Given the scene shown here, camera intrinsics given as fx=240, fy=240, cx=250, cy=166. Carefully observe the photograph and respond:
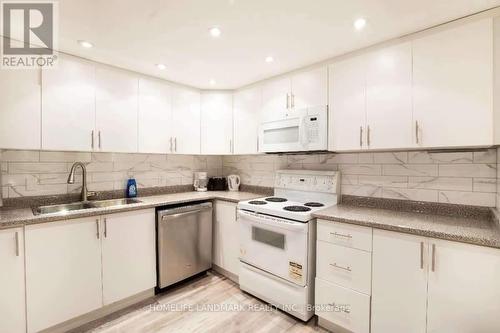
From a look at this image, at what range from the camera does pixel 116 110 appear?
229cm

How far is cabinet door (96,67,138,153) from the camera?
219cm

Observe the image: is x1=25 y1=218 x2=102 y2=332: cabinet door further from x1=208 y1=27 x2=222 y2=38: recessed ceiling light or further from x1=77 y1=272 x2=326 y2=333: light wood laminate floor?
x1=208 y1=27 x2=222 y2=38: recessed ceiling light

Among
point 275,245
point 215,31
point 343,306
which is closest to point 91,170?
point 215,31

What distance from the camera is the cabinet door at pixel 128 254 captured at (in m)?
1.98

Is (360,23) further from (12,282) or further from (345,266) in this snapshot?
(12,282)

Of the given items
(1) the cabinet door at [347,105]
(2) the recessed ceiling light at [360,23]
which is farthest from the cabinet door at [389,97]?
(2) the recessed ceiling light at [360,23]

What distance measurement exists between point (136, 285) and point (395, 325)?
2.04 metres

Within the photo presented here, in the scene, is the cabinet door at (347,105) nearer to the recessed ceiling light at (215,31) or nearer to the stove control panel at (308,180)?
the stove control panel at (308,180)

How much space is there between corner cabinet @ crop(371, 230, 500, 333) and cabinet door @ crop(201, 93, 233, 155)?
1.98m

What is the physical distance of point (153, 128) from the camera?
255cm

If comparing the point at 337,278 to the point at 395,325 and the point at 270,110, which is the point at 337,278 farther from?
the point at 270,110

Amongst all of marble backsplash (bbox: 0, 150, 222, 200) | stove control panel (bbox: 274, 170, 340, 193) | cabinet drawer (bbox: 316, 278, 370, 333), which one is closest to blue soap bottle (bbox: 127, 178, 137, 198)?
marble backsplash (bbox: 0, 150, 222, 200)

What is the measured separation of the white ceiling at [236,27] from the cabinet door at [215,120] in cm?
72

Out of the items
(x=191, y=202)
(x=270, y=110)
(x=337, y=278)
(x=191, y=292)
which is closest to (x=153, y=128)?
(x=191, y=202)
